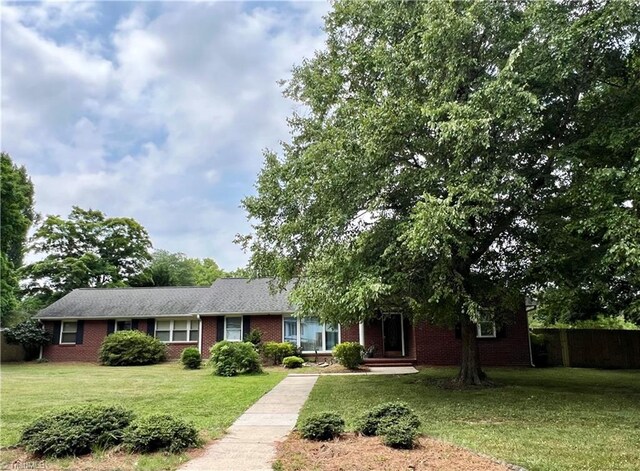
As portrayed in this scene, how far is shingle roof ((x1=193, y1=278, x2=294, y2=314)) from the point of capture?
21.6 metres

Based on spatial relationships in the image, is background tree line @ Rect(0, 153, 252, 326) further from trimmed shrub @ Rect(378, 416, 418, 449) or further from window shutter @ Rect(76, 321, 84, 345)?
trimmed shrub @ Rect(378, 416, 418, 449)

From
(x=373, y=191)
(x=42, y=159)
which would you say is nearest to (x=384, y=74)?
(x=373, y=191)

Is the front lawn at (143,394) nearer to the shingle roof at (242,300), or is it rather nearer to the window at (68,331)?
the shingle roof at (242,300)

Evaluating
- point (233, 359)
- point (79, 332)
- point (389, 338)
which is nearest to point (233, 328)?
point (233, 359)

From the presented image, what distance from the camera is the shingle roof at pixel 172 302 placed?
2200 cm

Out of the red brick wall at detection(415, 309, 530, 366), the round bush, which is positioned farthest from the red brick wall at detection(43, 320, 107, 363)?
the red brick wall at detection(415, 309, 530, 366)

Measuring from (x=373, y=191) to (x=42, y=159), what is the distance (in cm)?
A: 1162

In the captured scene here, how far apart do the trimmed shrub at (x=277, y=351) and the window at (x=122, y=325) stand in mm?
8251

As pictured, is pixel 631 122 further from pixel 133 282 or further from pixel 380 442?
pixel 133 282

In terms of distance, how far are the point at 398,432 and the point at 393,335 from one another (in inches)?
613

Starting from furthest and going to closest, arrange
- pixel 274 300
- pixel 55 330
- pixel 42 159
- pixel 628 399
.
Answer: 1. pixel 55 330
2. pixel 274 300
3. pixel 42 159
4. pixel 628 399

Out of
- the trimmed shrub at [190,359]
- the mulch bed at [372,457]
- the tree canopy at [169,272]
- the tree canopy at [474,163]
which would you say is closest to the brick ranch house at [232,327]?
the trimmed shrub at [190,359]

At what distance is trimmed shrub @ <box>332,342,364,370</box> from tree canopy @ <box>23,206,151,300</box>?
87.9ft

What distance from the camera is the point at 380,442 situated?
6.11m
